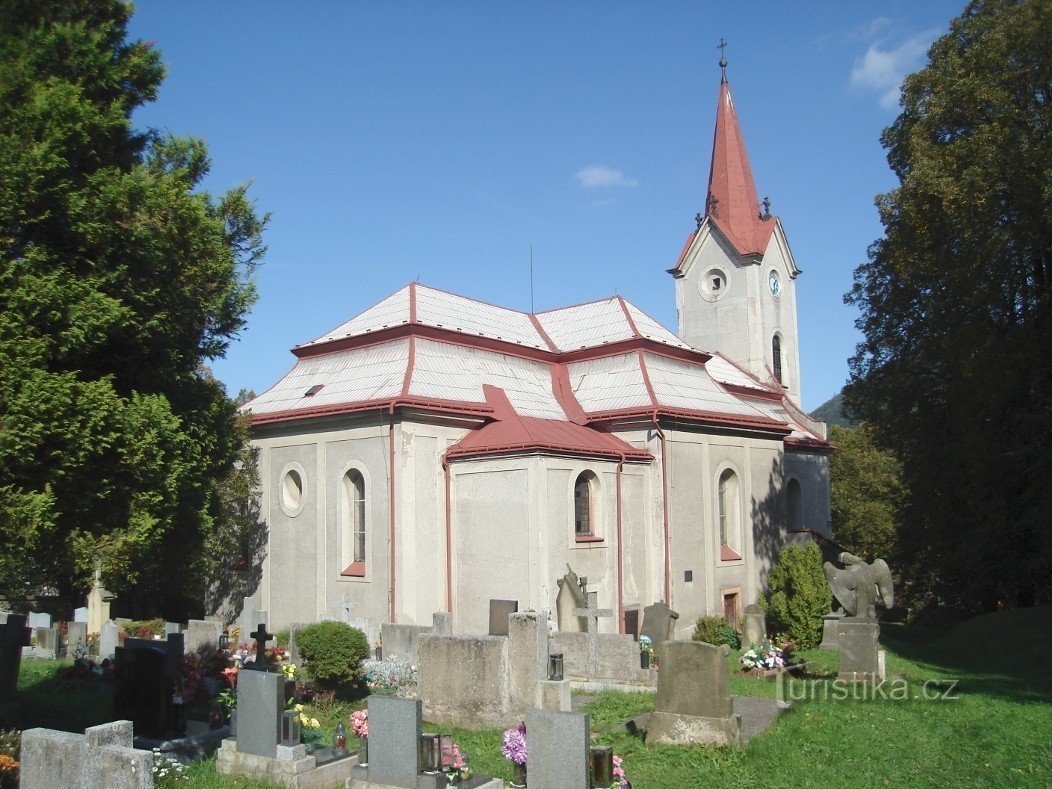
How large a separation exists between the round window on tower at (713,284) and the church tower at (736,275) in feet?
0.13

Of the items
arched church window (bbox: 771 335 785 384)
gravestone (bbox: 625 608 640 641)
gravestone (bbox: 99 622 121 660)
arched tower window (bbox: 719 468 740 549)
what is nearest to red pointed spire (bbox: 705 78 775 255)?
arched church window (bbox: 771 335 785 384)

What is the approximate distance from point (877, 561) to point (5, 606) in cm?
2522

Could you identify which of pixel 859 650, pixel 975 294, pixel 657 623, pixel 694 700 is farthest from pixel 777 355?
pixel 694 700

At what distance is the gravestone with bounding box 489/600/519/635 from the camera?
47.5 feet

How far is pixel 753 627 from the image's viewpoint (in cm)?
2009

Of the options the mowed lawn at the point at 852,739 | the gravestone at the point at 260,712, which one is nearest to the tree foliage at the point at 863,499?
the mowed lawn at the point at 852,739

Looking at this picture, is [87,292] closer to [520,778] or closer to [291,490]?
[520,778]

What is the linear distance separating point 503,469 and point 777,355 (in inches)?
790

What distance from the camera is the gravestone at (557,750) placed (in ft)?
29.1

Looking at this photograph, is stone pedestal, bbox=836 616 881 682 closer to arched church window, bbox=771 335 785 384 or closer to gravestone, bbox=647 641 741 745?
gravestone, bbox=647 641 741 745

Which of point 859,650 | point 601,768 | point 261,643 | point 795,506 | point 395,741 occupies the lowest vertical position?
point 601,768

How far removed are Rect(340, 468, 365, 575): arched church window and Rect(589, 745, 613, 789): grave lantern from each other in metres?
13.0

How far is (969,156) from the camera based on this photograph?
2020 cm

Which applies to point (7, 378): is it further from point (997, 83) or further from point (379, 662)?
point (997, 83)
